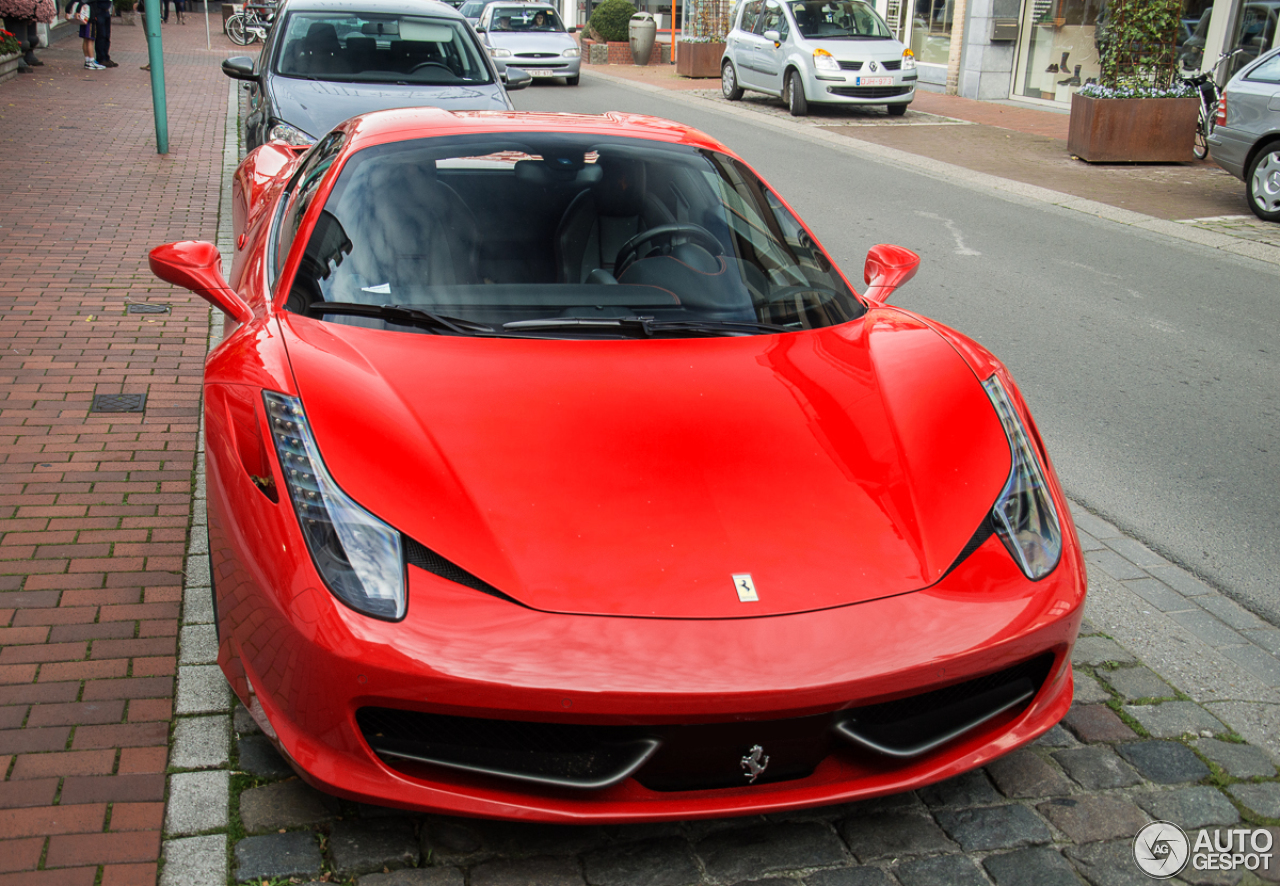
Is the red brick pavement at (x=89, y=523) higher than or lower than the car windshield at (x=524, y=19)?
lower

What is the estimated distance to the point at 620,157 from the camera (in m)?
3.73

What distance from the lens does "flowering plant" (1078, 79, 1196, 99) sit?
43.3ft

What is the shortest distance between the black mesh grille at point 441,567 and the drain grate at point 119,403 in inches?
127

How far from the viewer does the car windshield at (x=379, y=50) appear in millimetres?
9289

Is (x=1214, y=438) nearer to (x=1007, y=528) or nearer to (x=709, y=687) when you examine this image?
(x=1007, y=528)

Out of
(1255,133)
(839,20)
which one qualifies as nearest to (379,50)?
(1255,133)

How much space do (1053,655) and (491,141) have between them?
7.62 ft

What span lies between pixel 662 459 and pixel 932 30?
24.1m

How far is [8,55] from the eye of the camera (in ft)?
60.8

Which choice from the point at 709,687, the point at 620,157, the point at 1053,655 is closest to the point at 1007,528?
the point at 1053,655

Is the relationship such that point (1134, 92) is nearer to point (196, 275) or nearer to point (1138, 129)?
point (1138, 129)

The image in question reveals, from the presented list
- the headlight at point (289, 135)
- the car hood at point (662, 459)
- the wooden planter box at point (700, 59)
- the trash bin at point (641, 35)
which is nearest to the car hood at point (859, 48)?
the wooden planter box at point (700, 59)

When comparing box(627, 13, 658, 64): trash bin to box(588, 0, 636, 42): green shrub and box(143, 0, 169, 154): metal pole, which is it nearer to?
box(588, 0, 636, 42): green shrub

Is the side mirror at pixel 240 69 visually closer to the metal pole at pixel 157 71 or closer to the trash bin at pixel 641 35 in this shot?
the metal pole at pixel 157 71
